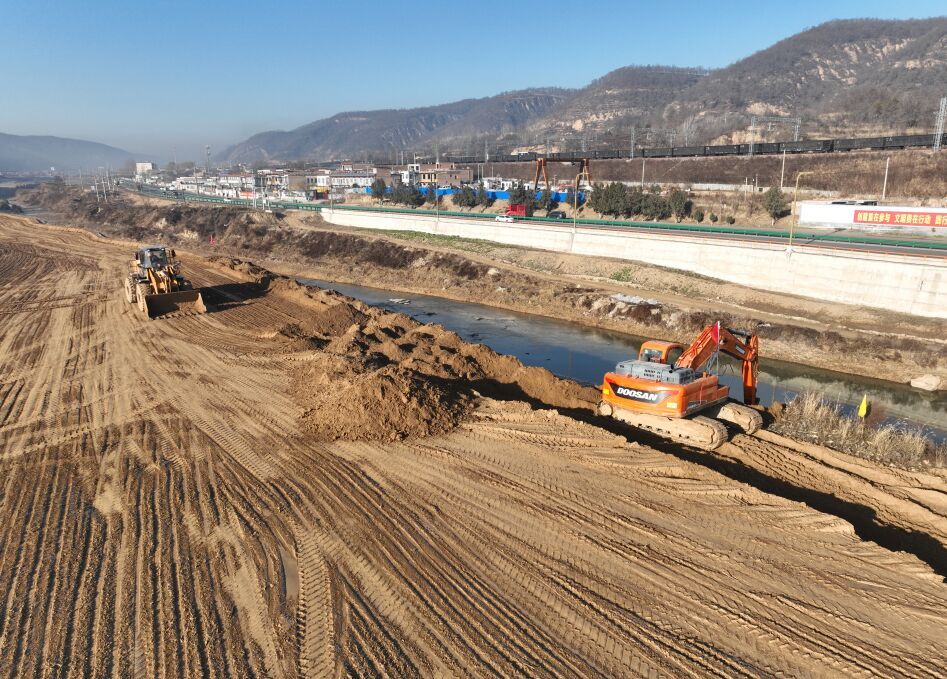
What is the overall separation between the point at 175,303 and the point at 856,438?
94.4 feet

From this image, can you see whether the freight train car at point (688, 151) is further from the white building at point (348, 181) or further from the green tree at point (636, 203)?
the white building at point (348, 181)

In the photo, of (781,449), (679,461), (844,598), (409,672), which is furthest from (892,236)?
(409,672)

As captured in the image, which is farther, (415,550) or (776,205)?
(776,205)

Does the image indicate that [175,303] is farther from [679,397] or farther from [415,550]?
[679,397]

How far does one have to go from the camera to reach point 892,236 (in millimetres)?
40906

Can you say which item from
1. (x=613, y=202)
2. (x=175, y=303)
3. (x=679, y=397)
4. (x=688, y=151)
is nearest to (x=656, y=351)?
(x=679, y=397)

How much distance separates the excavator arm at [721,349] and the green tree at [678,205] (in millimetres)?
46024

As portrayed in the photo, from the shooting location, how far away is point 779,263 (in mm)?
36594

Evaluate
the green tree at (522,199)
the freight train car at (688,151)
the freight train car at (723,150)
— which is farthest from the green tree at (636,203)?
the freight train car at (688,151)

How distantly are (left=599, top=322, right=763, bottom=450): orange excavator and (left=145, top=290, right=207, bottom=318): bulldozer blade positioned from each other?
21294 mm

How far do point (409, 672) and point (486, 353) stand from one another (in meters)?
13.8

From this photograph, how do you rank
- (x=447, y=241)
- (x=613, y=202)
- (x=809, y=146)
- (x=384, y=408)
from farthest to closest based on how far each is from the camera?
(x=809, y=146) < (x=613, y=202) < (x=447, y=241) < (x=384, y=408)

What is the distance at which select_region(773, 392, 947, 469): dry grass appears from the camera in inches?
603

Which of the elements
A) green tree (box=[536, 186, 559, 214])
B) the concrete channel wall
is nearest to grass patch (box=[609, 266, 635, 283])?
the concrete channel wall
